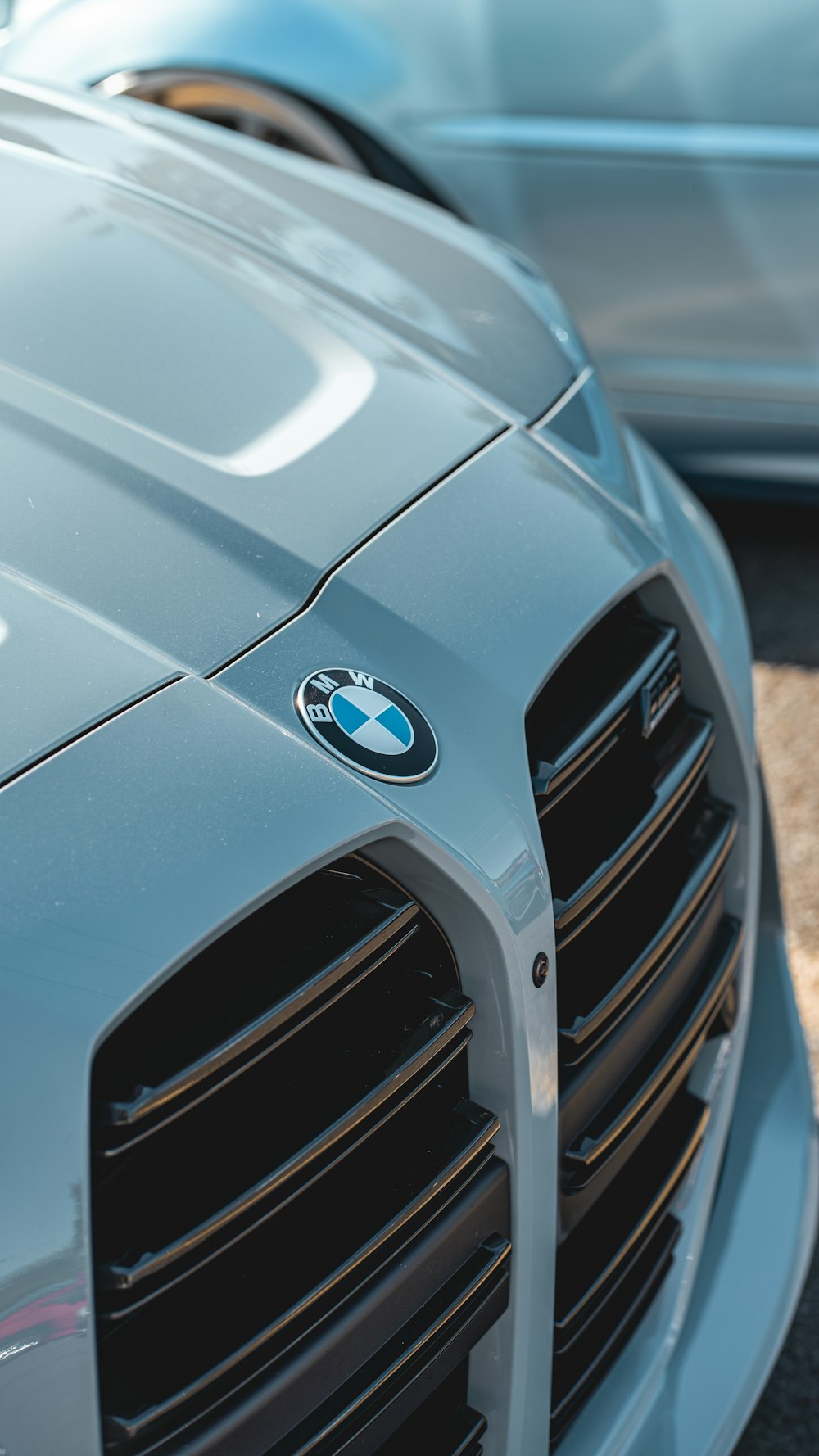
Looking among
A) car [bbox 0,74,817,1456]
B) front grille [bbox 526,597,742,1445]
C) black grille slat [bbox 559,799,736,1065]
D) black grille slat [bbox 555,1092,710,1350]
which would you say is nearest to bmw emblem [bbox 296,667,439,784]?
car [bbox 0,74,817,1456]

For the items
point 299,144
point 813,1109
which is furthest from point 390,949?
point 299,144

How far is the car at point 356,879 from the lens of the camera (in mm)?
919

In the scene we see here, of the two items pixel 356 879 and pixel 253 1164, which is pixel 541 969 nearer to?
pixel 356 879

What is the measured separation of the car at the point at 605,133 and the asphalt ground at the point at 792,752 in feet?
0.75

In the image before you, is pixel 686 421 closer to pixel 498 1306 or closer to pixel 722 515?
pixel 722 515

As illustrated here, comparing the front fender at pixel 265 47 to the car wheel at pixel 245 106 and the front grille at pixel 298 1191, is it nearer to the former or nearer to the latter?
the car wheel at pixel 245 106

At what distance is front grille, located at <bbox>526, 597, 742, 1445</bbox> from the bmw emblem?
0.13 metres

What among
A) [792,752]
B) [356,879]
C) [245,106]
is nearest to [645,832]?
[356,879]

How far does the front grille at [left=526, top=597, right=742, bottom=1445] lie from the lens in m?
1.25

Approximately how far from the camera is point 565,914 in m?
1.18

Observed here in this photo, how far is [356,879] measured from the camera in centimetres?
108

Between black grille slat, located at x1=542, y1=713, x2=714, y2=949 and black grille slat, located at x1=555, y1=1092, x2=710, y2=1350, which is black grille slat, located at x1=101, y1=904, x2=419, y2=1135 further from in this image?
black grille slat, located at x1=555, y1=1092, x2=710, y2=1350

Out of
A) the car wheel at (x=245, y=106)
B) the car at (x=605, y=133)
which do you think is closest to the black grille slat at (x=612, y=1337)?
the car at (x=605, y=133)

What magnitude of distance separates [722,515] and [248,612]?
110 inches
